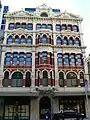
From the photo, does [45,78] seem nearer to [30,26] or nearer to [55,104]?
[55,104]

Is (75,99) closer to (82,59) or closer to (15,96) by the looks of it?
(82,59)

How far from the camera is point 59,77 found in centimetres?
3002

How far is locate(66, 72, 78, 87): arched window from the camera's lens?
29.8 meters

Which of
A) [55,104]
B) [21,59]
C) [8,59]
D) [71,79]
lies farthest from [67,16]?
[55,104]

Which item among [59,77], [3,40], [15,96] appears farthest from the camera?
[3,40]

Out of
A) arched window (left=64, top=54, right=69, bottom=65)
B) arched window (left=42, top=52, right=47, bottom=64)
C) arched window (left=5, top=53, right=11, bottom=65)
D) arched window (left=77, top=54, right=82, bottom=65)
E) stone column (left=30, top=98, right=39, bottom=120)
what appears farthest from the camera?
arched window (left=77, top=54, right=82, bottom=65)

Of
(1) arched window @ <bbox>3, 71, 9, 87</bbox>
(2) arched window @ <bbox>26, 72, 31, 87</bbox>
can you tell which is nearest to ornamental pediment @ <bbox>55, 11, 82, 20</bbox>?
(2) arched window @ <bbox>26, 72, 31, 87</bbox>

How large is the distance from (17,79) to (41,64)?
185 inches

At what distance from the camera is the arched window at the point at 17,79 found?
1148 inches

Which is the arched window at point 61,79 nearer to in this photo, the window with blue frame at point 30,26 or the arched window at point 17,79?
the arched window at point 17,79

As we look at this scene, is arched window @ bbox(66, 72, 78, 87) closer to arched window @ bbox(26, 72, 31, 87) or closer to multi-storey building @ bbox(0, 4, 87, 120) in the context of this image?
multi-storey building @ bbox(0, 4, 87, 120)

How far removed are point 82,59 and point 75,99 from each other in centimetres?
717

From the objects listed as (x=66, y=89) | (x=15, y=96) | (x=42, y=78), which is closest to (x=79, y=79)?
(x=66, y=89)

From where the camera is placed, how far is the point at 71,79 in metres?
30.1
